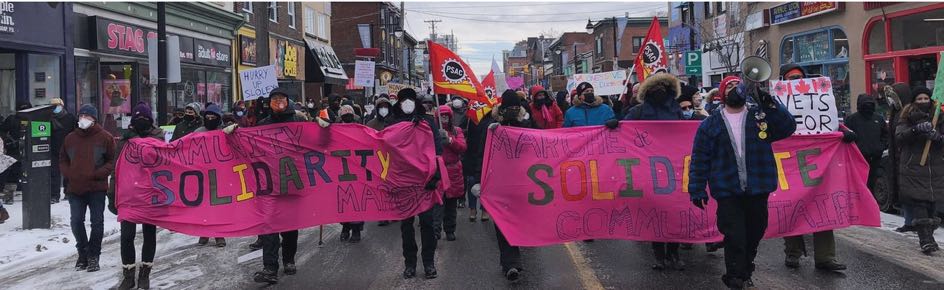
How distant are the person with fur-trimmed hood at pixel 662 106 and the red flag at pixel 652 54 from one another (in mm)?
4605

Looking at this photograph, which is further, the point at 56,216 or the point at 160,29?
the point at 160,29

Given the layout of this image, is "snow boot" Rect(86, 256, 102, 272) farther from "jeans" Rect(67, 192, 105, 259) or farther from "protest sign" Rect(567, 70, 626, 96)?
"protest sign" Rect(567, 70, 626, 96)

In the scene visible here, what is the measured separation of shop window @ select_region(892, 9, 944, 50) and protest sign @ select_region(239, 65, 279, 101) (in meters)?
16.5

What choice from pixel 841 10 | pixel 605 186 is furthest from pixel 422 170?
pixel 841 10

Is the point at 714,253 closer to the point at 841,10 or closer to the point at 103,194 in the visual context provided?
the point at 103,194

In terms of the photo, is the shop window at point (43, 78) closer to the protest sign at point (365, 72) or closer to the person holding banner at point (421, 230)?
the protest sign at point (365, 72)

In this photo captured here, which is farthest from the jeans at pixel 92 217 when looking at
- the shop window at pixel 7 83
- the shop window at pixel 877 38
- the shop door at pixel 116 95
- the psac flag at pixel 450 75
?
the shop window at pixel 877 38

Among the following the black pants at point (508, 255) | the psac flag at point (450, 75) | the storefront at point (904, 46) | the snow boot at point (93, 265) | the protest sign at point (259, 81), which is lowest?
the snow boot at point (93, 265)

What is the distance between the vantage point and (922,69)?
1845cm

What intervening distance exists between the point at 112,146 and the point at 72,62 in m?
9.54

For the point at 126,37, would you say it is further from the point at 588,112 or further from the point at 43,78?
the point at 588,112

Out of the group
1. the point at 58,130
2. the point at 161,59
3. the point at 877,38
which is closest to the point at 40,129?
the point at 58,130

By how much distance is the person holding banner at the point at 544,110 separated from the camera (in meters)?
9.68

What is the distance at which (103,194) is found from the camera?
7.17 metres
